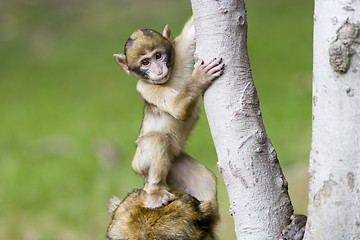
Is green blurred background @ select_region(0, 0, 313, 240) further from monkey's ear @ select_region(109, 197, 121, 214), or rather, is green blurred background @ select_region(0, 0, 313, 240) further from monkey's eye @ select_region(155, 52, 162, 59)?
monkey's eye @ select_region(155, 52, 162, 59)

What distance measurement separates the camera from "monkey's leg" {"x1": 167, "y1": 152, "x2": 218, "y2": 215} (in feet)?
11.3

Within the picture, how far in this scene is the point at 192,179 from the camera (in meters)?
3.50

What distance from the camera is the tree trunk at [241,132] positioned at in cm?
257

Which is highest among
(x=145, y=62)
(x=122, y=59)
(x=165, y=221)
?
(x=122, y=59)

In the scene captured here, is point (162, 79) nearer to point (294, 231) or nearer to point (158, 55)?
point (158, 55)

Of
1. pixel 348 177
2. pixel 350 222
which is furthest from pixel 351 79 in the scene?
pixel 350 222

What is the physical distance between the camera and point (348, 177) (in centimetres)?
221

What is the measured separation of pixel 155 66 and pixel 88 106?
7773 mm

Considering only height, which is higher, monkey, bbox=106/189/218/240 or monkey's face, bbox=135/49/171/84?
monkey's face, bbox=135/49/171/84

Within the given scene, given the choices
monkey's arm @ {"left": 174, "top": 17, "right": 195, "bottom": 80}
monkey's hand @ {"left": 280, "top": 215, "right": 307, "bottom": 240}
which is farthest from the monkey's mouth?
monkey's hand @ {"left": 280, "top": 215, "right": 307, "bottom": 240}

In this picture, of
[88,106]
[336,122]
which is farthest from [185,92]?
[88,106]

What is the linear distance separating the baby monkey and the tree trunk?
2.33 feet

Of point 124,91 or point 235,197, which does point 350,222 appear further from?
point 124,91

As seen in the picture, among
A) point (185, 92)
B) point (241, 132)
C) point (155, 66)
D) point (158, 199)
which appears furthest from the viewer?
point (155, 66)
